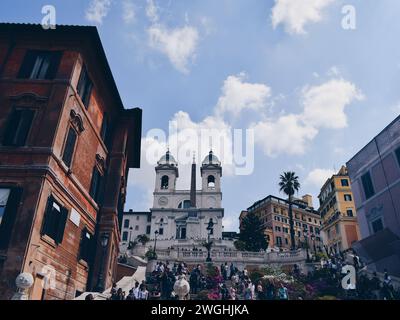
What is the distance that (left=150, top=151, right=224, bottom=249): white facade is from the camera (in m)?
67.9

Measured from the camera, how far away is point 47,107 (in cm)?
1612

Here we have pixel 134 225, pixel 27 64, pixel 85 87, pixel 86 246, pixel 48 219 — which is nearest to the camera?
pixel 48 219

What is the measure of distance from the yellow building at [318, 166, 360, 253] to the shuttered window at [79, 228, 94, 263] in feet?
131

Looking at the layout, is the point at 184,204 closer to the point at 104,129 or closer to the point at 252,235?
the point at 252,235

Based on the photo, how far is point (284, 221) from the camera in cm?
7781

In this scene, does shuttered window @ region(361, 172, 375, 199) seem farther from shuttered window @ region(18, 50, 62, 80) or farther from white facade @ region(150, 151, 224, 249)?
white facade @ region(150, 151, 224, 249)

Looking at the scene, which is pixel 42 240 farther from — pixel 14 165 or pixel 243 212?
pixel 243 212

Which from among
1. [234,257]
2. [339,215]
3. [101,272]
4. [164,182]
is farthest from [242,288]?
Result: [164,182]

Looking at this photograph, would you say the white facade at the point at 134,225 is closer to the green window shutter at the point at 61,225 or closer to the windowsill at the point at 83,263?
the windowsill at the point at 83,263

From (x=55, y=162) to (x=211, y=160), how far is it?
6470 centimetres

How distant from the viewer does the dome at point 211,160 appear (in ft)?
257

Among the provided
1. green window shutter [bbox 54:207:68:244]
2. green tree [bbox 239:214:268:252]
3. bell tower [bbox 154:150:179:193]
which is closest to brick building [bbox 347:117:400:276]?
green window shutter [bbox 54:207:68:244]

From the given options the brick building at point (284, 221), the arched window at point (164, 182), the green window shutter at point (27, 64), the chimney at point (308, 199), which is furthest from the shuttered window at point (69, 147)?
the chimney at point (308, 199)
